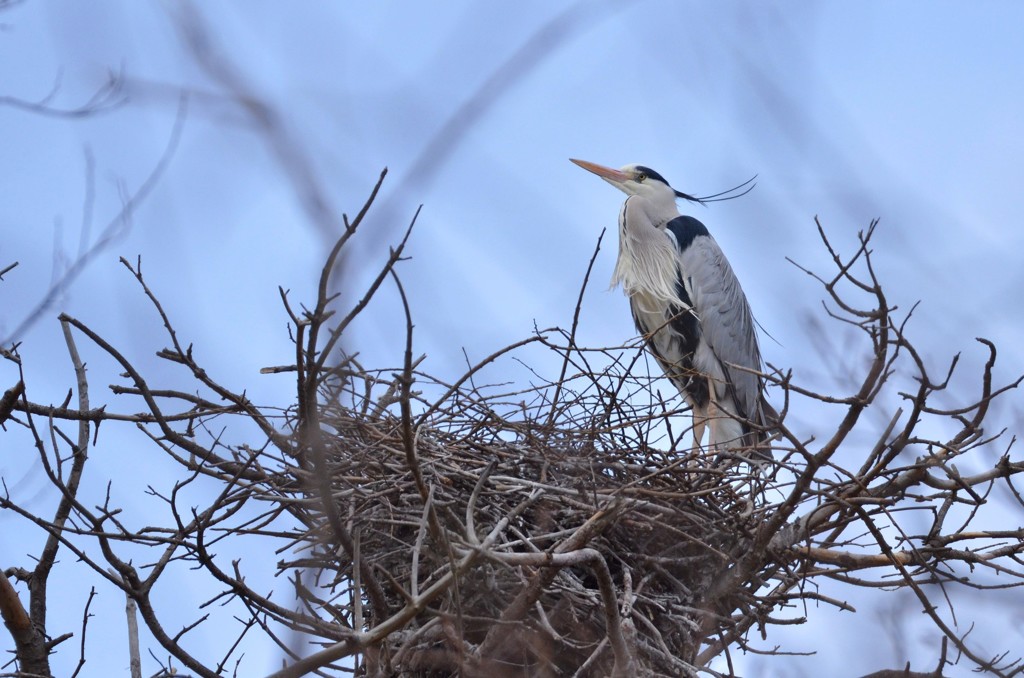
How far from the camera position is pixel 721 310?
495cm

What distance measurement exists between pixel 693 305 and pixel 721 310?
0.14 m

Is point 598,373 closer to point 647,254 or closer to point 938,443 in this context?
point 938,443

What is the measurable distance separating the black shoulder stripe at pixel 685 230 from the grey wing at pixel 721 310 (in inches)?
1.0

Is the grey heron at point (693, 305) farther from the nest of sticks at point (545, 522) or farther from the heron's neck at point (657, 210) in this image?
the nest of sticks at point (545, 522)

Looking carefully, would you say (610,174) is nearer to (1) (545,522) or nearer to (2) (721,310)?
(2) (721,310)

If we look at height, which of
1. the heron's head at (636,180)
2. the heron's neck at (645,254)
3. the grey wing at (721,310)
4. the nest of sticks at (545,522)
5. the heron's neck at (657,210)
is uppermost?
the heron's head at (636,180)

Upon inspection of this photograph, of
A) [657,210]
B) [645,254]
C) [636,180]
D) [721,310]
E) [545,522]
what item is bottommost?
[545,522]

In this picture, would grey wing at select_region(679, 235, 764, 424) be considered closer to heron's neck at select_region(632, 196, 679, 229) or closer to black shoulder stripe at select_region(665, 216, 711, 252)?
black shoulder stripe at select_region(665, 216, 711, 252)

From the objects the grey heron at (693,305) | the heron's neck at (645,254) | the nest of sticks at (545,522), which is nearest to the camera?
the nest of sticks at (545,522)

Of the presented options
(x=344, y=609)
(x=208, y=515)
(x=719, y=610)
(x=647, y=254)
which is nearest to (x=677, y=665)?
(x=719, y=610)

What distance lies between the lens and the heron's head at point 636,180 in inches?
214

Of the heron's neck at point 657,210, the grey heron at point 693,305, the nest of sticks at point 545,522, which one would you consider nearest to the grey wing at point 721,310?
the grey heron at point 693,305

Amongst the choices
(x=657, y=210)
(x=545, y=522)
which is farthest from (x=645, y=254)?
(x=545, y=522)

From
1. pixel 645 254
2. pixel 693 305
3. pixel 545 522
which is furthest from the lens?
pixel 645 254
